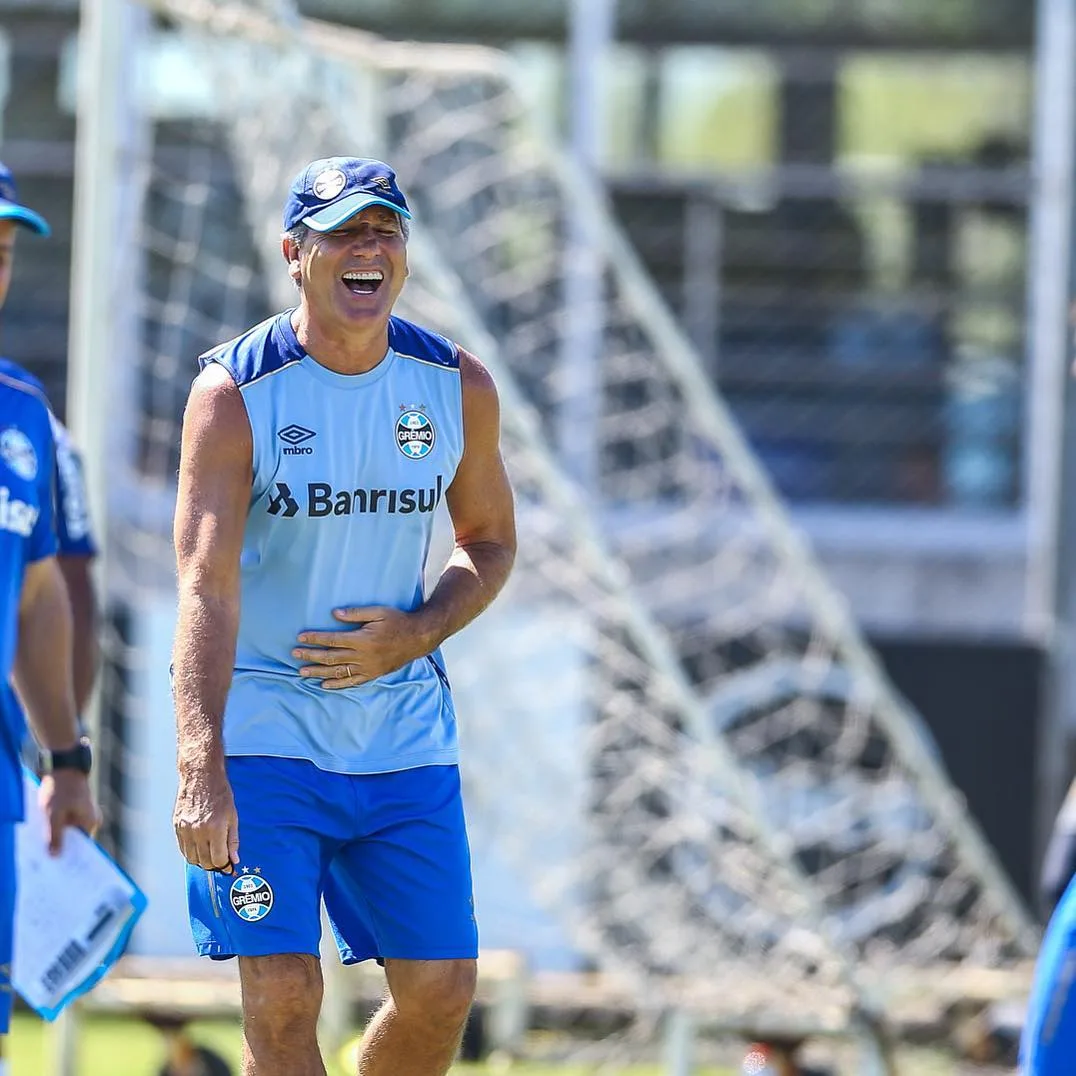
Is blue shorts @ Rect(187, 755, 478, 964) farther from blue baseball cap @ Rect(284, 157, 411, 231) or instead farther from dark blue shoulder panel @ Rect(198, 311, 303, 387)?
blue baseball cap @ Rect(284, 157, 411, 231)

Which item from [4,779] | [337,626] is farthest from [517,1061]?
[337,626]

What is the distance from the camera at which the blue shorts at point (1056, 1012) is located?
3.93 m

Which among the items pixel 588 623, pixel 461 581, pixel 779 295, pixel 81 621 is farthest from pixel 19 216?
pixel 779 295

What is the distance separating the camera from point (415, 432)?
13.7 ft

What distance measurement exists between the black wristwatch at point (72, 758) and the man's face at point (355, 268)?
1378 mm

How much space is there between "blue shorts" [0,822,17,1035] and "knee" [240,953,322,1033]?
2.73 feet

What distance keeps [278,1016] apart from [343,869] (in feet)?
1.31

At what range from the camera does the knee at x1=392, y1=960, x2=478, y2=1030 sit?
4145 millimetres

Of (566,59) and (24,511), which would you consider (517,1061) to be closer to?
(24,511)

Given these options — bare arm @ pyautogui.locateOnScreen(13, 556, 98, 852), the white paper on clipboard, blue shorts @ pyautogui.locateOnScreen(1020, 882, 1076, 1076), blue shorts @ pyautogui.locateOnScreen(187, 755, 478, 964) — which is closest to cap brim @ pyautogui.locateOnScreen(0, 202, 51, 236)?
bare arm @ pyautogui.locateOnScreen(13, 556, 98, 852)

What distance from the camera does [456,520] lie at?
4477mm

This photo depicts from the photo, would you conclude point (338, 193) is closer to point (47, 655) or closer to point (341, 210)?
point (341, 210)

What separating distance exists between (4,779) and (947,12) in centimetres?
722

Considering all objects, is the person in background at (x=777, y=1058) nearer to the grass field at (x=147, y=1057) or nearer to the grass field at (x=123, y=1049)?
the grass field at (x=147, y=1057)
